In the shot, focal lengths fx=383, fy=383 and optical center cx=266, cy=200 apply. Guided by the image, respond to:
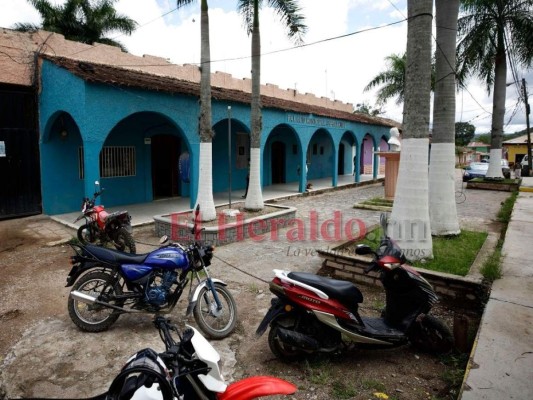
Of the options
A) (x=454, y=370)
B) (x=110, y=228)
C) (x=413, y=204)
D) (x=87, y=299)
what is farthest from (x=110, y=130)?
(x=454, y=370)

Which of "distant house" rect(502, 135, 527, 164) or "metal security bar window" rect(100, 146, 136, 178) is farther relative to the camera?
"distant house" rect(502, 135, 527, 164)

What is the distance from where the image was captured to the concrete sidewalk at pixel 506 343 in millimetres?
2553

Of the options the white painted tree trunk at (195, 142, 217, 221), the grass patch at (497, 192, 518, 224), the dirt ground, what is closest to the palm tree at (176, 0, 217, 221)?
the white painted tree trunk at (195, 142, 217, 221)

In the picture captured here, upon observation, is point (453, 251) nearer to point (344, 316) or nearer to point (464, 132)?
point (344, 316)

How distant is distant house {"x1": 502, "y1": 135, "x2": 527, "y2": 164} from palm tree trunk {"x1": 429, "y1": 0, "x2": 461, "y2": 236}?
4244cm

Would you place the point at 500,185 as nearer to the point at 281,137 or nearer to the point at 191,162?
the point at 281,137

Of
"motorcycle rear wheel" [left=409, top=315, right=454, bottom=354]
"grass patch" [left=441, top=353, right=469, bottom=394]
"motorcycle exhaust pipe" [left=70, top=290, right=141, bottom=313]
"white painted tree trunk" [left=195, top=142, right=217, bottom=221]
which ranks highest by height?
"white painted tree trunk" [left=195, top=142, right=217, bottom=221]

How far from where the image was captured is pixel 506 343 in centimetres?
312

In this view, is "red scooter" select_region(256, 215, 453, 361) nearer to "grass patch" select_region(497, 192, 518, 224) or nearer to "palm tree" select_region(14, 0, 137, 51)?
"grass patch" select_region(497, 192, 518, 224)

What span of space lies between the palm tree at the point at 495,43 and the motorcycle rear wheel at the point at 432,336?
1562cm

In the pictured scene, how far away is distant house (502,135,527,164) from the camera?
4206 centimetres

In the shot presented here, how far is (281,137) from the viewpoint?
1734 cm

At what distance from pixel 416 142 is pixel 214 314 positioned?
3.39 meters

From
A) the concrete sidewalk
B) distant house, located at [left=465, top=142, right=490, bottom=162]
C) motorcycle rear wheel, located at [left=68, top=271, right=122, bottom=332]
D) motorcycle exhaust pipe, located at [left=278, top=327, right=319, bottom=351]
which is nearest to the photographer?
the concrete sidewalk
